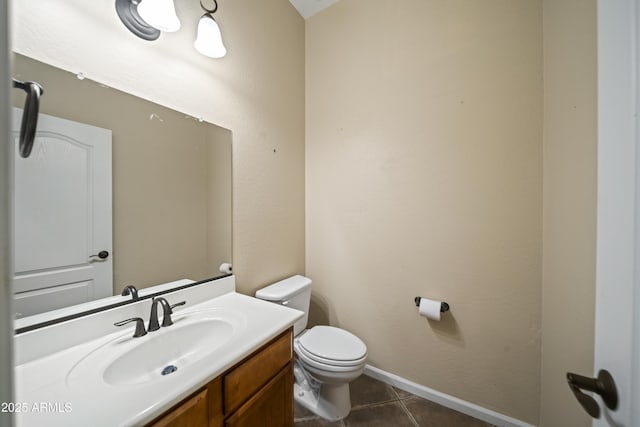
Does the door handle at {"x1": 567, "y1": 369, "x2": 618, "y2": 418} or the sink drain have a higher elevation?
the door handle at {"x1": 567, "y1": 369, "x2": 618, "y2": 418}

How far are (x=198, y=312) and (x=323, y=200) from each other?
117 centimetres

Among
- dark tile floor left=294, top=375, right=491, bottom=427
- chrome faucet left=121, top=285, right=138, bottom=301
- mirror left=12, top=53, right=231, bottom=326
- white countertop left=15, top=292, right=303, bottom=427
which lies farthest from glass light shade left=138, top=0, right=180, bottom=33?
dark tile floor left=294, top=375, right=491, bottom=427

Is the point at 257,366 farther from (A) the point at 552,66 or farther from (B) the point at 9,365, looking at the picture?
(A) the point at 552,66

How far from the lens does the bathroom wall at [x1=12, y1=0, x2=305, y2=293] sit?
0.80 m

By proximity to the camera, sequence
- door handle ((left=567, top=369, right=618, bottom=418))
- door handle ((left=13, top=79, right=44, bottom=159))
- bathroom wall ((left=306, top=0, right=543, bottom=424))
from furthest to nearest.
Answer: bathroom wall ((left=306, top=0, right=543, bottom=424)) → door handle ((left=13, top=79, right=44, bottom=159)) → door handle ((left=567, top=369, right=618, bottom=418))

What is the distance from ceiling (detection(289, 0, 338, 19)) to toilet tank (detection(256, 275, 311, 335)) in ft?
7.08

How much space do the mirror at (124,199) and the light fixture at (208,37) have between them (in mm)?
340

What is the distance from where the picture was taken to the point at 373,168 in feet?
5.49

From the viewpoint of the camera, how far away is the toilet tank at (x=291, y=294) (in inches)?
55.8

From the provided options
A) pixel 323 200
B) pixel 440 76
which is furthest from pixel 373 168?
pixel 440 76

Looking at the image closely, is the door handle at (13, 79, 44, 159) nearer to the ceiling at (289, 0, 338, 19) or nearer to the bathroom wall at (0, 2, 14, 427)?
the bathroom wall at (0, 2, 14, 427)

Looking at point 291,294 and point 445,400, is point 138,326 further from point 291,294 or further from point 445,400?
point 445,400

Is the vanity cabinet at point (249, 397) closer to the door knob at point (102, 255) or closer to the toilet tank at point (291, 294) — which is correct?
the toilet tank at point (291, 294)

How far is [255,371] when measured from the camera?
0.86m
